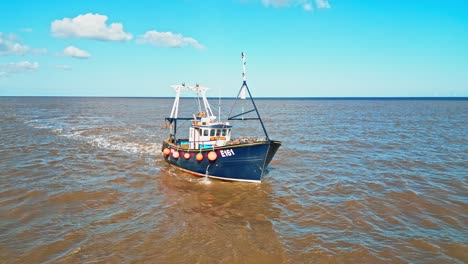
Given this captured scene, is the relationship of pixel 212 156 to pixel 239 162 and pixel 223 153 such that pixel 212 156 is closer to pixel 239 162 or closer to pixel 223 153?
pixel 223 153

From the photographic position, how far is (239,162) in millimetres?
16969

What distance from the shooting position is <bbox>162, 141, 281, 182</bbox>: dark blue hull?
16.3m

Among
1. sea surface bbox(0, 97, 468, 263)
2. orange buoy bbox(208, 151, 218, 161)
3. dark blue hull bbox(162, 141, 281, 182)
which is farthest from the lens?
Result: orange buoy bbox(208, 151, 218, 161)

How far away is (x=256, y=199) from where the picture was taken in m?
15.2

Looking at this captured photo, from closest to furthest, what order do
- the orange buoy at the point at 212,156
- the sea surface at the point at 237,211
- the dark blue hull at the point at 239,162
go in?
1. the sea surface at the point at 237,211
2. the dark blue hull at the point at 239,162
3. the orange buoy at the point at 212,156

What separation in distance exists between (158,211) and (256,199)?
187 inches

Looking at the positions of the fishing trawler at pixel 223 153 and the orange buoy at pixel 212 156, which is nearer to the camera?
the fishing trawler at pixel 223 153

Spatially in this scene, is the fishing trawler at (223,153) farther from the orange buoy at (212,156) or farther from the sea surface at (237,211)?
the sea surface at (237,211)

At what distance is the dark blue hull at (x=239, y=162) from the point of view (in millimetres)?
16328

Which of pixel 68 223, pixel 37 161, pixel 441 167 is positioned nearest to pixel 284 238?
pixel 68 223

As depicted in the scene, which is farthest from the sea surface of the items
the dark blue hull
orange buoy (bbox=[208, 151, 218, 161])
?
orange buoy (bbox=[208, 151, 218, 161])

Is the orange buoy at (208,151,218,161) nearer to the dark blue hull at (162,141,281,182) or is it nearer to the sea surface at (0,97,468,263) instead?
the dark blue hull at (162,141,281,182)

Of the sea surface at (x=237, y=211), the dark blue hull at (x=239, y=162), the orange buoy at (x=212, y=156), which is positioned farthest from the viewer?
the orange buoy at (x=212, y=156)

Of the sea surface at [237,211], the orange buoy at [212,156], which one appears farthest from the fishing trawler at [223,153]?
the sea surface at [237,211]
